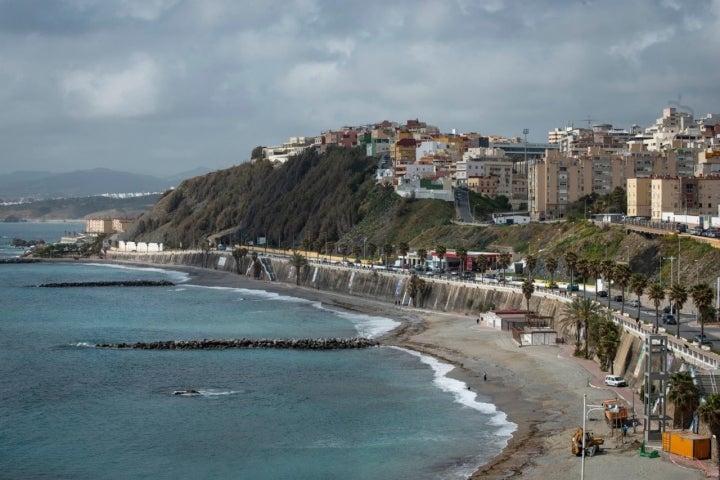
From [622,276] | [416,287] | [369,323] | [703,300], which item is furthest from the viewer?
[416,287]

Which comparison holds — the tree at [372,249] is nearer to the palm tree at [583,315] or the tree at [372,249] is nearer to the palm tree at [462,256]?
the palm tree at [462,256]

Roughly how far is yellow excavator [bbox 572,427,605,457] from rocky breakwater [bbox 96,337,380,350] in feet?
127

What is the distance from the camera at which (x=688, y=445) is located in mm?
44062

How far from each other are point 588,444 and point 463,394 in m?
16.8

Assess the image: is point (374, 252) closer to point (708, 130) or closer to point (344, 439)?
point (708, 130)

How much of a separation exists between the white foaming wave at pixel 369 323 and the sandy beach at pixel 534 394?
127 cm

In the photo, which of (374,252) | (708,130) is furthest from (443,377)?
(708,130)

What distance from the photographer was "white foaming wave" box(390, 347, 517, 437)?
54.9 m

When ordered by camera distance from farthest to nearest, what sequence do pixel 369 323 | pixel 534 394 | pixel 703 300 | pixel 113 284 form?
pixel 113 284 → pixel 369 323 → pixel 534 394 → pixel 703 300

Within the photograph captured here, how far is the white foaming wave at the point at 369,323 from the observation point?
93.8 m

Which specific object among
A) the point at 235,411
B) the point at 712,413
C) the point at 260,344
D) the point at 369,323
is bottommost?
the point at 235,411

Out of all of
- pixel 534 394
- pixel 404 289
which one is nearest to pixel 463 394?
pixel 534 394

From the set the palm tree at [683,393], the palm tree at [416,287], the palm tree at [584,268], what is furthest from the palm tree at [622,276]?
the palm tree at [416,287]

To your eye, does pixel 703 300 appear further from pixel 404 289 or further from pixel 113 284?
pixel 113 284
